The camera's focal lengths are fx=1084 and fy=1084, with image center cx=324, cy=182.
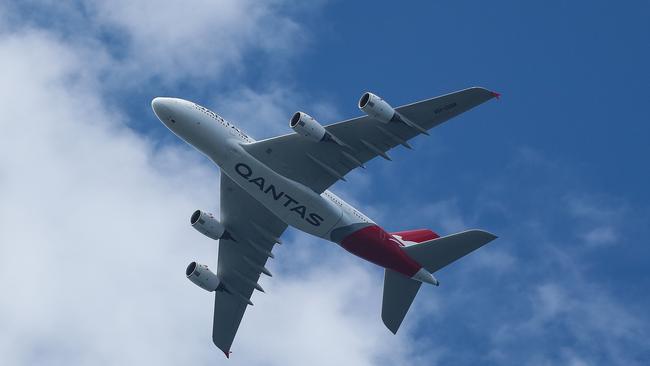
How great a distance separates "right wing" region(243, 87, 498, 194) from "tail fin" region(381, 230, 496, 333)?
6.84 metres

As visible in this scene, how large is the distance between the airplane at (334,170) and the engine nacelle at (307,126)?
59 millimetres

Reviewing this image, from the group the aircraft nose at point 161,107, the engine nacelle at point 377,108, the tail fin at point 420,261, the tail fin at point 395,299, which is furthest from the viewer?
the tail fin at point 395,299

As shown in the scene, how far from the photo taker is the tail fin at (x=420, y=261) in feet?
218

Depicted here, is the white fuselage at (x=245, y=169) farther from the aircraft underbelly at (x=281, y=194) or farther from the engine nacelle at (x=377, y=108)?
the engine nacelle at (x=377, y=108)

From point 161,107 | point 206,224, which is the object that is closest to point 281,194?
point 206,224

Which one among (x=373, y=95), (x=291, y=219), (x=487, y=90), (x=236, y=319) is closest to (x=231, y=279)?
(x=236, y=319)

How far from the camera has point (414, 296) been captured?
71.0 metres

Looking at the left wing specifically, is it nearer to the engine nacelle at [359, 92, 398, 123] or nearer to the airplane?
the airplane

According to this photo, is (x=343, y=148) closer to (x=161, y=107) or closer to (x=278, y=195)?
(x=278, y=195)

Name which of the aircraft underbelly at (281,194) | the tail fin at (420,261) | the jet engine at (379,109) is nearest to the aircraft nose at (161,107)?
the aircraft underbelly at (281,194)

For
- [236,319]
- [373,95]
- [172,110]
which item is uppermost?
[373,95]

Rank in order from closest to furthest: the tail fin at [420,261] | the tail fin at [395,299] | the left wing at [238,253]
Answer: the tail fin at [420,261]
the tail fin at [395,299]
the left wing at [238,253]

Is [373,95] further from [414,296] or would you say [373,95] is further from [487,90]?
[414,296]

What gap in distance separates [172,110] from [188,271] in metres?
13.2
